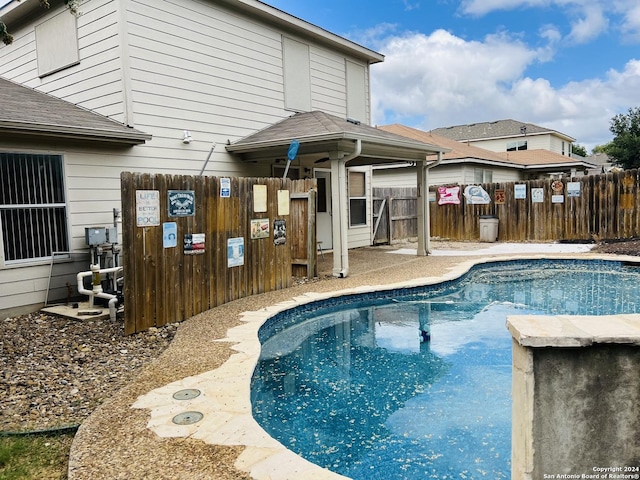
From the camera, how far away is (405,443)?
137 inches

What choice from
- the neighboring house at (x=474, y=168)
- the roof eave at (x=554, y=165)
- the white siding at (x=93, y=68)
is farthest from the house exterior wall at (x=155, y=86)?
the roof eave at (x=554, y=165)

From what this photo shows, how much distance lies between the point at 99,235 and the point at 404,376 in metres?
4.95

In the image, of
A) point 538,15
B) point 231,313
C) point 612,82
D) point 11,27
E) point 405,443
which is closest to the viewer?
point 405,443

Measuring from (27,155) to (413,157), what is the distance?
7.99 m

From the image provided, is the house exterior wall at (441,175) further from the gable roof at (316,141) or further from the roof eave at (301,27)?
the gable roof at (316,141)

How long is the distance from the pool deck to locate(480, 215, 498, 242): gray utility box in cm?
1083

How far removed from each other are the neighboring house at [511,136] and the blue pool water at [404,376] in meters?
23.9

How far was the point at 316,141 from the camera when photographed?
28.1ft

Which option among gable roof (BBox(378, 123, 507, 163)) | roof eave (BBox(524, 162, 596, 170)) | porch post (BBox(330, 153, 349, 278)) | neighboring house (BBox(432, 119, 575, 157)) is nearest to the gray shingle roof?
porch post (BBox(330, 153, 349, 278))

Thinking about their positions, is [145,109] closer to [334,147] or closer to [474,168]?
[334,147]

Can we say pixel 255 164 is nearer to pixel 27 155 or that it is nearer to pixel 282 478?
pixel 27 155

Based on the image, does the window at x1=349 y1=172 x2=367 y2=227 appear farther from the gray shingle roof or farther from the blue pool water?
the blue pool water

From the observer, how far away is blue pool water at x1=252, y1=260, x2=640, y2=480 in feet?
11.1

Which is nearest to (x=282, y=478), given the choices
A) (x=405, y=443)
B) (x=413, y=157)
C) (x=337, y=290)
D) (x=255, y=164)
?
(x=405, y=443)
